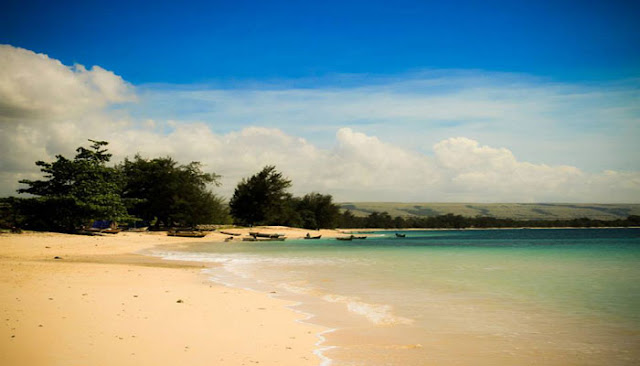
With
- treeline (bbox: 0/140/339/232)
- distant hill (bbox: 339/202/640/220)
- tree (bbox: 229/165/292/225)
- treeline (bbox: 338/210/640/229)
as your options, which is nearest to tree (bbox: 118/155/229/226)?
treeline (bbox: 0/140/339/232)

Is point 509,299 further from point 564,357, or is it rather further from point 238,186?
point 238,186

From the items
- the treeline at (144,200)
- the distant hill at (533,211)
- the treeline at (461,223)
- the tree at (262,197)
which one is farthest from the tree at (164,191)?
the distant hill at (533,211)

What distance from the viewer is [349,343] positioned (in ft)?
21.4

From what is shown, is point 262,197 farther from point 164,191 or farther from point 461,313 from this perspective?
point 461,313

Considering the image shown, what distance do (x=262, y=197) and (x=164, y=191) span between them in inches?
699

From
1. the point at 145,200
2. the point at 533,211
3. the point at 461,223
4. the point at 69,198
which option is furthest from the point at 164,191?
the point at 533,211

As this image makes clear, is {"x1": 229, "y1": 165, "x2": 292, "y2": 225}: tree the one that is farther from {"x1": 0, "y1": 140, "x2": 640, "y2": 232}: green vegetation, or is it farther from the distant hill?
the distant hill

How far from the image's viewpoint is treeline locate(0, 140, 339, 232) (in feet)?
102

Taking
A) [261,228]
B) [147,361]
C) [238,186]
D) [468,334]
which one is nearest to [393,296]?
[468,334]

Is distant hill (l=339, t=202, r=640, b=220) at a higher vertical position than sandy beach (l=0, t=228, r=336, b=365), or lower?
higher

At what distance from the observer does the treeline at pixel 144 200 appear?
31.0 meters

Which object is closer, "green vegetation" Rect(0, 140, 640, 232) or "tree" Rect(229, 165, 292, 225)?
"green vegetation" Rect(0, 140, 640, 232)

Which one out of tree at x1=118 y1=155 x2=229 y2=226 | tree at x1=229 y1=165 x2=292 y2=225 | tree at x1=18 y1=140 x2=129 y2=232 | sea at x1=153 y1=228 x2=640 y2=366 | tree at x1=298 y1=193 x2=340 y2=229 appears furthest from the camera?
tree at x1=298 y1=193 x2=340 y2=229

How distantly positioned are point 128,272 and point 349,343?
9.89 metres
